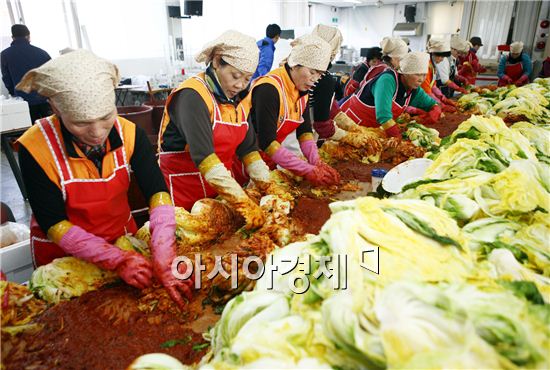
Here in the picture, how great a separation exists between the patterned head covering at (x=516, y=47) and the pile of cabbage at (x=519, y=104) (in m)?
3.74

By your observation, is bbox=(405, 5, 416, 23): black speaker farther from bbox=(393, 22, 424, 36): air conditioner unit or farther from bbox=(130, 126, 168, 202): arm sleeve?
bbox=(130, 126, 168, 202): arm sleeve

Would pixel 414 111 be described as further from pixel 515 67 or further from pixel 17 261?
pixel 515 67

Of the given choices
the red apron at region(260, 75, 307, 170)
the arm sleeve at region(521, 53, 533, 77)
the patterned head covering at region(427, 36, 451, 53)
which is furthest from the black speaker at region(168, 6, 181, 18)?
the red apron at region(260, 75, 307, 170)

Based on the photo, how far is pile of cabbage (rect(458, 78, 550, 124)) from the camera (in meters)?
5.11

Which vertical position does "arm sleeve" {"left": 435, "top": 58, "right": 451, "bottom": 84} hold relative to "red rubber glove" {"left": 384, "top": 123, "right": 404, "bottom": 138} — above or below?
above

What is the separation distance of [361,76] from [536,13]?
6.17m

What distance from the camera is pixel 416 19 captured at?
2016 cm

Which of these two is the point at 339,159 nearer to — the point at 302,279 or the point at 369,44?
the point at 302,279

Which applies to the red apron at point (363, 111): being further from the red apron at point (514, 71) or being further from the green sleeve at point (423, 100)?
the red apron at point (514, 71)

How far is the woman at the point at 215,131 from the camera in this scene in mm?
2609

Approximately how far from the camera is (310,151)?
3.89 m

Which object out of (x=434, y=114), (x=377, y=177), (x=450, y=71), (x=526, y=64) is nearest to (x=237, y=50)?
(x=377, y=177)

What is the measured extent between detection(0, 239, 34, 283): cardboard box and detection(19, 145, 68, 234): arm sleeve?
26.2 inches

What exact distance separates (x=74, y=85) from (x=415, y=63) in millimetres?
4086
